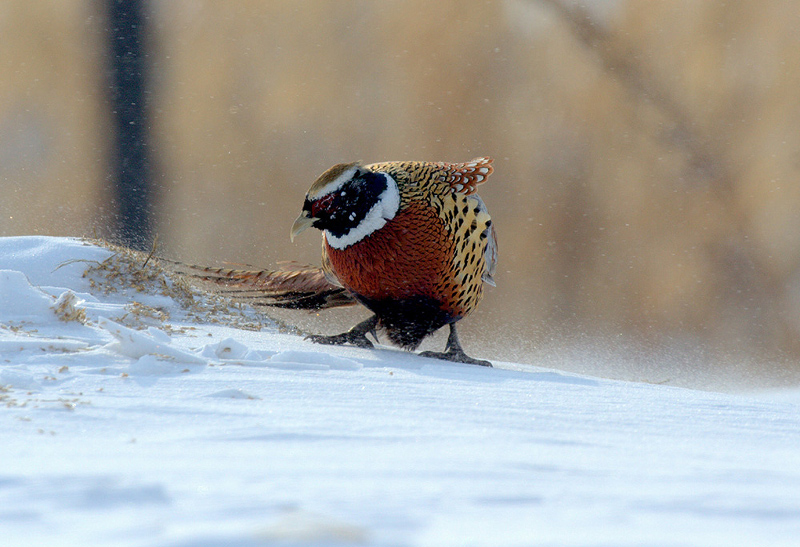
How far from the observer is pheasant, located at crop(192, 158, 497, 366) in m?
2.71

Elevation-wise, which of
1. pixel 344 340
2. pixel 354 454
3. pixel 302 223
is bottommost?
pixel 354 454

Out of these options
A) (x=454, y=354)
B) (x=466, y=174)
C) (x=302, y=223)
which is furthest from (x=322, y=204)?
Result: (x=454, y=354)

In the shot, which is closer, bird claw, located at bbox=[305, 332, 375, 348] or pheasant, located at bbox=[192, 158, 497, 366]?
pheasant, located at bbox=[192, 158, 497, 366]

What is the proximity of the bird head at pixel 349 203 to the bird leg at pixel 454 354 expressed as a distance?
614 mm

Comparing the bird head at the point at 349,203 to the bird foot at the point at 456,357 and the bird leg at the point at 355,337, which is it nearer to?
the bird leg at the point at 355,337

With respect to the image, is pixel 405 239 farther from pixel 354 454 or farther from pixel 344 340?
pixel 354 454

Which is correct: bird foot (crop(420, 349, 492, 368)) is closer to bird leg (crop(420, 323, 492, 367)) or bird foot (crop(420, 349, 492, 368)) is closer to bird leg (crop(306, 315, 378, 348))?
bird leg (crop(420, 323, 492, 367))

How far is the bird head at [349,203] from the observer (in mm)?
2715

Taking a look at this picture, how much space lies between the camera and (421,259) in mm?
2713

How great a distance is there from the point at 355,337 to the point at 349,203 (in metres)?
0.63

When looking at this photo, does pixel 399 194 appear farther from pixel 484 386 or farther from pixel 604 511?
pixel 604 511

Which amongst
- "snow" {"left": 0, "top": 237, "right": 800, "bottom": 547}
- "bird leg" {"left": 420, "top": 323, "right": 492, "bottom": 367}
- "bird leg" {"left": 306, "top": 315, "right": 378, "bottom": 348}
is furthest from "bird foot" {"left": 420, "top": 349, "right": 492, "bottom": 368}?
"snow" {"left": 0, "top": 237, "right": 800, "bottom": 547}

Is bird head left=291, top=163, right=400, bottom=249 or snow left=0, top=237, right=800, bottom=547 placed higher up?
bird head left=291, top=163, right=400, bottom=249

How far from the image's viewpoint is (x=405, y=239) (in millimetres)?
2701
